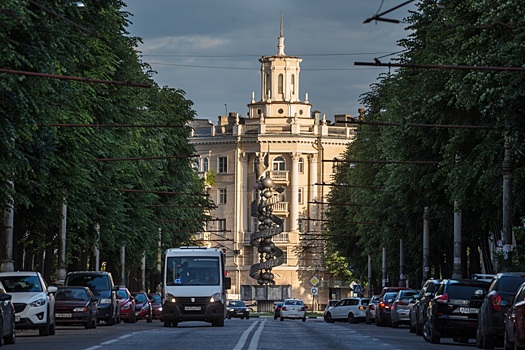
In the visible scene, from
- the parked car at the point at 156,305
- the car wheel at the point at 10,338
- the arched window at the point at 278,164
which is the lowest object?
the car wheel at the point at 10,338

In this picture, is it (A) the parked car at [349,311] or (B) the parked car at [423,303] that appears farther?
(A) the parked car at [349,311]

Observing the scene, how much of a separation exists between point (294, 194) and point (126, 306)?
11650 centimetres

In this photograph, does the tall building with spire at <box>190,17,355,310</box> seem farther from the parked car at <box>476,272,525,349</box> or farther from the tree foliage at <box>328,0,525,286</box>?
the parked car at <box>476,272,525,349</box>

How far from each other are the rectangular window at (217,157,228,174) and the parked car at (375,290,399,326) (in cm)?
11801

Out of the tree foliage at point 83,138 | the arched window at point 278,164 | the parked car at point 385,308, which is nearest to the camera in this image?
the tree foliage at point 83,138

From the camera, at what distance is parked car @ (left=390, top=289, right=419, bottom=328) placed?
5878 cm

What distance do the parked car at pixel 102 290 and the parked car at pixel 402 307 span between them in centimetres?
1086

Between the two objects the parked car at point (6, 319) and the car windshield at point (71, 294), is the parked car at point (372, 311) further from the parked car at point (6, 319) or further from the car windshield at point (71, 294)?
the parked car at point (6, 319)

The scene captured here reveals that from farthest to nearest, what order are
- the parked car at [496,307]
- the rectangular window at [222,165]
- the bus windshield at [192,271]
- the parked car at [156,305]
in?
the rectangular window at [222,165]
the parked car at [156,305]
the bus windshield at [192,271]
the parked car at [496,307]

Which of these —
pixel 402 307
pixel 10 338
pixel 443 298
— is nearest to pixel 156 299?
pixel 402 307

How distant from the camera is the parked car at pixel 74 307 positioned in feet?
161

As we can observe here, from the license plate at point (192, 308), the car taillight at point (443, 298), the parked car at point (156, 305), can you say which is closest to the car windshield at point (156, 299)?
the parked car at point (156, 305)

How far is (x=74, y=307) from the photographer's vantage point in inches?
1946

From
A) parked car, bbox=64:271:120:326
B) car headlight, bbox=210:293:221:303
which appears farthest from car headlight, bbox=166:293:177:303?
parked car, bbox=64:271:120:326
